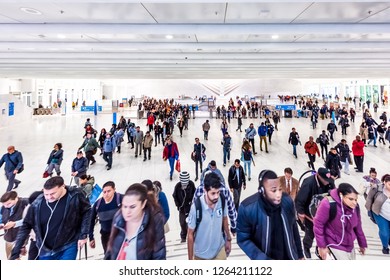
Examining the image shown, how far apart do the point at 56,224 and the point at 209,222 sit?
1781mm

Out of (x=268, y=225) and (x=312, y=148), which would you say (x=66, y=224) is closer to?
(x=268, y=225)

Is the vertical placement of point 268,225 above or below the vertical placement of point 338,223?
above

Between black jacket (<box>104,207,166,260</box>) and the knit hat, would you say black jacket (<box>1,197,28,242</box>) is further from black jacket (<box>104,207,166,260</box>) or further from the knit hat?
the knit hat

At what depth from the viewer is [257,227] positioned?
271 cm

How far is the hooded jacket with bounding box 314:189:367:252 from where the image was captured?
3.12 metres

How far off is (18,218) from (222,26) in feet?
19.3

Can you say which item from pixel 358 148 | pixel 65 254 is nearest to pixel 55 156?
pixel 65 254

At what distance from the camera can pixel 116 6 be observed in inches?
220

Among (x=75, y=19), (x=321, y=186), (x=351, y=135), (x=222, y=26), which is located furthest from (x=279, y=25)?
(x=351, y=135)

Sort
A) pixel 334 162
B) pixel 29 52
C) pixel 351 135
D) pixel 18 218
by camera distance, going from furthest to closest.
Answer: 1. pixel 351 135
2. pixel 29 52
3. pixel 334 162
4. pixel 18 218

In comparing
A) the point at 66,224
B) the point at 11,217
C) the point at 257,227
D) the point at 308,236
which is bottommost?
the point at 308,236

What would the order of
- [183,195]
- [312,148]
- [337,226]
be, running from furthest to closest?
[312,148]
[183,195]
[337,226]
